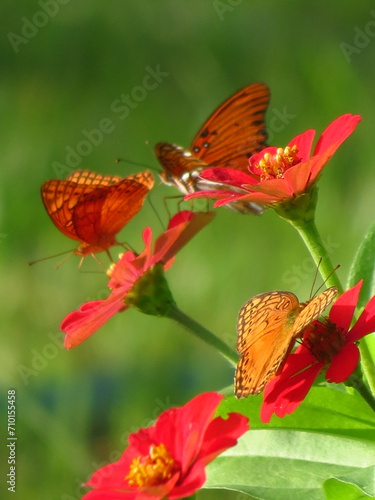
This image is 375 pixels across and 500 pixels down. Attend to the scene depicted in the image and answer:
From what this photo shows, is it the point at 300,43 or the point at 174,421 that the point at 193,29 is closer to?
the point at 300,43

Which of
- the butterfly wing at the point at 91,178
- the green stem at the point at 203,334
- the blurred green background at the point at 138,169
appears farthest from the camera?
the blurred green background at the point at 138,169

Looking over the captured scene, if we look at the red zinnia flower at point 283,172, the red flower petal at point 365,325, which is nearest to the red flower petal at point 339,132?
the red zinnia flower at point 283,172

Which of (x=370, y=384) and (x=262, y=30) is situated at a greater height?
(x=262, y=30)

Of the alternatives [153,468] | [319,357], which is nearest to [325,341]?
[319,357]

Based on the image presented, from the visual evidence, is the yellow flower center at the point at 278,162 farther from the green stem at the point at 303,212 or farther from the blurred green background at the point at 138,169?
the blurred green background at the point at 138,169

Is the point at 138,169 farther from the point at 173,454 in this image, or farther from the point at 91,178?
the point at 173,454

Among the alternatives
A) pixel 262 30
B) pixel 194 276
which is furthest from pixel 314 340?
pixel 262 30

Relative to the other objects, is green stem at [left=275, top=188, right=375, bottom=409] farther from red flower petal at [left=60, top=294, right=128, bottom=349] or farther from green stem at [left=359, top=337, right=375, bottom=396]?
red flower petal at [left=60, top=294, right=128, bottom=349]
